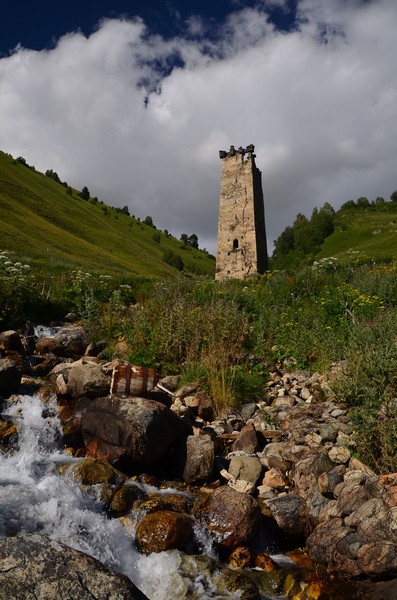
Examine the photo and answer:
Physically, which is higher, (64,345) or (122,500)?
(64,345)

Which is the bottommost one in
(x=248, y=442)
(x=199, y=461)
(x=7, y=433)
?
(x=199, y=461)

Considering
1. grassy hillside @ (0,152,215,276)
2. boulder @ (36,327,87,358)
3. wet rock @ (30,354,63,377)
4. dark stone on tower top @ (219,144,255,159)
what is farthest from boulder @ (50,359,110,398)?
dark stone on tower top @ (219,144,255,159)

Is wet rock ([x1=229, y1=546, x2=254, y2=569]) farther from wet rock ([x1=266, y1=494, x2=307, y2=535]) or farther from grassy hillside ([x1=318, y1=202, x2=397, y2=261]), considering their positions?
grassy hillside ([x1=318, y1=202, x2=397, y2=261])

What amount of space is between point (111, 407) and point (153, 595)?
268 centimetres

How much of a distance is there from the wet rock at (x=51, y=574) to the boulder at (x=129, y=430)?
301 centimetres

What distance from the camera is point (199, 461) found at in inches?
234

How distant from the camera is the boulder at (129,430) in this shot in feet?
19.0

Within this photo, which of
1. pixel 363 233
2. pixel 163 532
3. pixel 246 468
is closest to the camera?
pixel 163 532

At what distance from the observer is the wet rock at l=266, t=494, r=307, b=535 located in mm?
4977

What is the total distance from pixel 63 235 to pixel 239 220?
27.4 metres

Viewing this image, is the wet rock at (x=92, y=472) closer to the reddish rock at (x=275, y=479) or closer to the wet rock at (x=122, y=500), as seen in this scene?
the wet rock at (x=122, y=500)

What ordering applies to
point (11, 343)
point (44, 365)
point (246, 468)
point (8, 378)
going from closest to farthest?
point (246, 468), point (8, 378), point (44, 365), point (11, 343)

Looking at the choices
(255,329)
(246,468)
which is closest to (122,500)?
(246,468)

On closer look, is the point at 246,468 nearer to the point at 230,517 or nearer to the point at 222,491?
the point at 222,491
